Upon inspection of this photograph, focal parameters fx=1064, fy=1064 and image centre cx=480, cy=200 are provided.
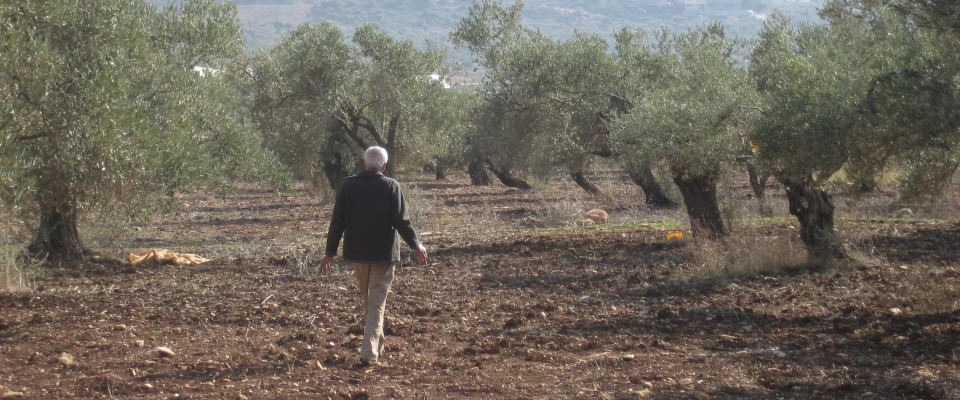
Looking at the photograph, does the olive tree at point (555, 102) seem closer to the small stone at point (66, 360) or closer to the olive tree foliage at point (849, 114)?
the olive tree foliage at point (849, 114)

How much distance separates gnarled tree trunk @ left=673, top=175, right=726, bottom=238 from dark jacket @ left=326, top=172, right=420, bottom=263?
29.6 ft

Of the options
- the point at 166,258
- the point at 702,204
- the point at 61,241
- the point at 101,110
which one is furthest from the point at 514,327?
the point at 61,241

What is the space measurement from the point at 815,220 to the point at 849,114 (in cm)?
377

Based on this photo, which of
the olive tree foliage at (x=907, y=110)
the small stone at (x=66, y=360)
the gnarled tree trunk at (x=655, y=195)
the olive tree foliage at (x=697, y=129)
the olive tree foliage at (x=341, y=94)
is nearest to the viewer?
the small stone at (x=66, y=360)

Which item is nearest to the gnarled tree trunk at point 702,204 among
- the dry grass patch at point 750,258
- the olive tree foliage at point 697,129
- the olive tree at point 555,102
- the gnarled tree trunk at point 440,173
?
the olive tree foliage at point 697,129

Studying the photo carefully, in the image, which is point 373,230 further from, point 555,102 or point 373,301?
point 555,102

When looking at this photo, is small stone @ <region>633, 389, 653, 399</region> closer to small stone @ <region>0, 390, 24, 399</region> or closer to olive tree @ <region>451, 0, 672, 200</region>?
small stone @ <region>0, 390, 24, 399</region>

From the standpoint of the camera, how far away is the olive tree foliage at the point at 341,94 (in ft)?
84.8

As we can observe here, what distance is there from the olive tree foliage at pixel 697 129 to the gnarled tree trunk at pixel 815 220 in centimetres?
133

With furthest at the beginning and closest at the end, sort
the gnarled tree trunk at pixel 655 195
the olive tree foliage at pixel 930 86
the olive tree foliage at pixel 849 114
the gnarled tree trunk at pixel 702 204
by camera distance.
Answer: the gnarled tree trunk at pixel 655 195, the gnarled tree trunk at pixel 702 204, the olive tree foliage at pixel 849 114, the olive tree foliage at pixel 930 86

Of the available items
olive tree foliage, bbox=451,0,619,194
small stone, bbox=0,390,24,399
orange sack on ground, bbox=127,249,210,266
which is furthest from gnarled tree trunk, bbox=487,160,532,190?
small stone, bbox=0,390,24,399

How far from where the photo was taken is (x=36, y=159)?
9820mm

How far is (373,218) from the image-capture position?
806cm

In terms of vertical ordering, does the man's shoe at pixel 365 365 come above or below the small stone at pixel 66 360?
below
